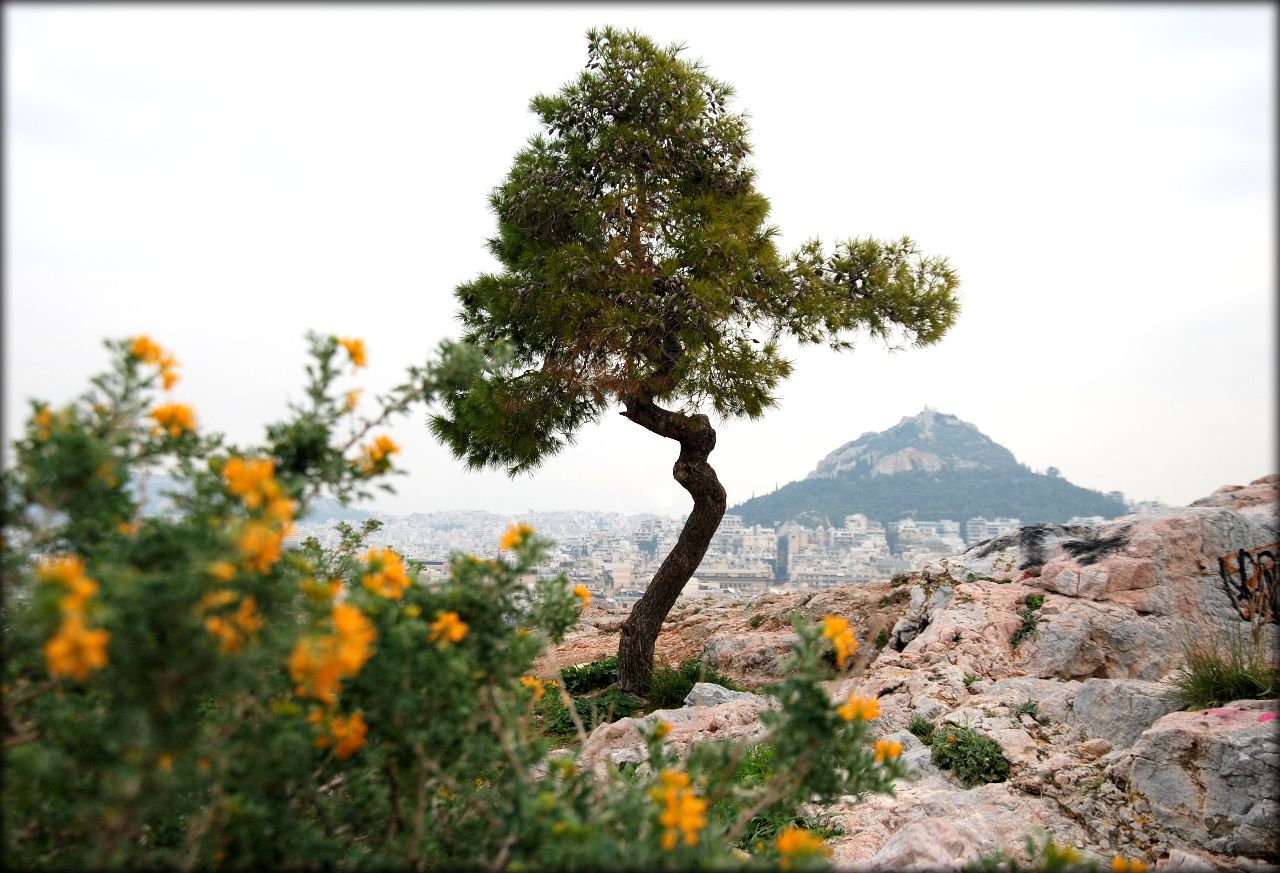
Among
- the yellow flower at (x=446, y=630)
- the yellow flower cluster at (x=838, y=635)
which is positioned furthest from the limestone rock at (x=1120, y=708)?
the yellow flower at (x=446, y=630)

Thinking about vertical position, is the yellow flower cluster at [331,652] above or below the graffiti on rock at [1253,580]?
above

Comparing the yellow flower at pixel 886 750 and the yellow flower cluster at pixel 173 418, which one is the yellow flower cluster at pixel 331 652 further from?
the yellow flower at pixel 886 750

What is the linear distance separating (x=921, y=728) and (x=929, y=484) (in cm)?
2396

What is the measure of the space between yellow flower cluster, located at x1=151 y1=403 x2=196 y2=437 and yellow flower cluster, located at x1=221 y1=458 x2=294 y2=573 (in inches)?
21.8

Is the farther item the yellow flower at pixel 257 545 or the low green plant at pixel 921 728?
the low green plant at pixel 921 728

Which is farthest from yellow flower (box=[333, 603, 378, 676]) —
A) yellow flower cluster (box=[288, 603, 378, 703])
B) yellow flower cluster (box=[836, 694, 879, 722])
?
yellow flower cluster (box=[836, 694, 879, 722])

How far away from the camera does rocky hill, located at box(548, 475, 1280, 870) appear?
3.40 metres

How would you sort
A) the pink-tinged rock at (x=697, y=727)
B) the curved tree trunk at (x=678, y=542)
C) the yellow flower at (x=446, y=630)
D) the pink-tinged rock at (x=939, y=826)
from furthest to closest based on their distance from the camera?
the curved tree trunk at (x=678, y=542) < the pink-tinged rock at (x=697, y=727) < the pink-tinged rock at (x=939, y=826) < the yellow flower at (x=446, y=630)

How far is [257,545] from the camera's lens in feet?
4.14

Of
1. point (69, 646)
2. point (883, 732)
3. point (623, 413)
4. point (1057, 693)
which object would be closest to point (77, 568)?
point (69, 646)

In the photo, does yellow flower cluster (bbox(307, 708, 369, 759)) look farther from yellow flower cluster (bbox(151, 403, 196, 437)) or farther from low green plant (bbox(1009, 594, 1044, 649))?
low green plant (bbox(1009, 594, 1044, 649))

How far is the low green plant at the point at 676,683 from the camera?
7.07 m

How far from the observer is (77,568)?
1.29 meters

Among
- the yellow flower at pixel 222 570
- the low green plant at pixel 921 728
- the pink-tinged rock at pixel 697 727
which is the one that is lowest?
the low green plant at pixel 921 728
